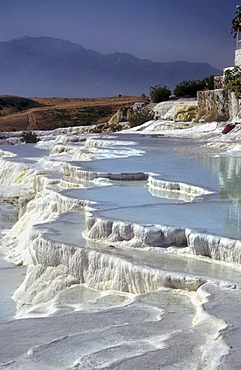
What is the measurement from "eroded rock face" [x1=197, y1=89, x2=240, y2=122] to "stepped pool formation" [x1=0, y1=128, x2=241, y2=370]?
45.3 ft

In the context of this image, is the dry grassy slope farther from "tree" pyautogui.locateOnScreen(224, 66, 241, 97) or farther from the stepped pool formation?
the stepped pool formation

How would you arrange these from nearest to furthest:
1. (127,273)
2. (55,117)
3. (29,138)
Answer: (127,273) < (29,138) < (55,117)

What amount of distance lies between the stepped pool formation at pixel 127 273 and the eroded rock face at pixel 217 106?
13.8m

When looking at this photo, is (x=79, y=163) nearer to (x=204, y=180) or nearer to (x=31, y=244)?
(x=204, y=180)

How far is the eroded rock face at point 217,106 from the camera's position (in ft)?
92.0

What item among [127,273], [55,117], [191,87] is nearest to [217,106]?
[191,87]

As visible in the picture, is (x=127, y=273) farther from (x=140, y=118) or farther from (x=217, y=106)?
(x=140, y=118)

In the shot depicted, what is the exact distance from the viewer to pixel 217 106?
Result: 28.9 meters

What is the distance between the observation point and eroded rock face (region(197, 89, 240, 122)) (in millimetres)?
28056

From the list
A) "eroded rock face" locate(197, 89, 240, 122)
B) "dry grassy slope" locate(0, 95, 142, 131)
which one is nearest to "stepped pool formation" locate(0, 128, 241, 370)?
"eroded rock face" locate(197, 89, 240, 122)

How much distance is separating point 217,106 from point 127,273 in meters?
22.4

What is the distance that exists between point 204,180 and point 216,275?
5414mm

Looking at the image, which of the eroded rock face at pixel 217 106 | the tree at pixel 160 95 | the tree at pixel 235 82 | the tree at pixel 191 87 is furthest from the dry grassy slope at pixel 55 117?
the tree at pixel 235 82

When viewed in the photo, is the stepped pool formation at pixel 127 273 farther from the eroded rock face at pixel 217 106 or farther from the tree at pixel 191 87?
the tree at pixel 191 87
